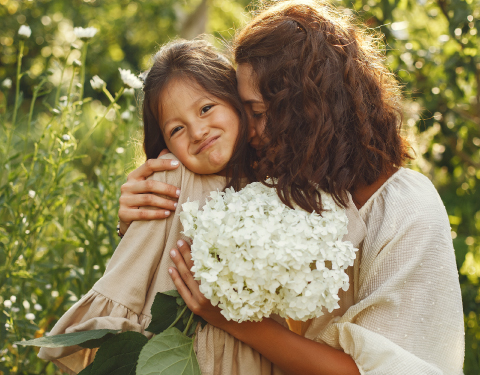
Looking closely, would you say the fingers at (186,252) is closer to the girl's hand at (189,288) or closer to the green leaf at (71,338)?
the girl's hand at (189,288)

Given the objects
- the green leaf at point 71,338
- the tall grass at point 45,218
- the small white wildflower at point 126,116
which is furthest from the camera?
the small white wildflower at point 126,116

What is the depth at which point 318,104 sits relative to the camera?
5.35ft

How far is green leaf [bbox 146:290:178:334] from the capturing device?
1.39m

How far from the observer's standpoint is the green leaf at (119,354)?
1.35 meters

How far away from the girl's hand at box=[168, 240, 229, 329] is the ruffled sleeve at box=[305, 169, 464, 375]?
16.1 inches

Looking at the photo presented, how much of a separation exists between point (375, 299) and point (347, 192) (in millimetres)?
379

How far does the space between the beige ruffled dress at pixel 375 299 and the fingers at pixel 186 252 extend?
6 cm

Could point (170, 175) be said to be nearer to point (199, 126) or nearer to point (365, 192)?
point (199, 126)

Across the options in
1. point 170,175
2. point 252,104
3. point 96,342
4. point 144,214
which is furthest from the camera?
point 252,104

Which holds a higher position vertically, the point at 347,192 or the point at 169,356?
the point at 347,192

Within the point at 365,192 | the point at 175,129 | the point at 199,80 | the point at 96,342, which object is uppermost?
the point at 199,80

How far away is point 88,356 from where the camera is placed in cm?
166

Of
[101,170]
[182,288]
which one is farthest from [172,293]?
[101,170]

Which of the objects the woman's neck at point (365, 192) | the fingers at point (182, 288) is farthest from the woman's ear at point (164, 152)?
the woman's neck at point (365, 192)
